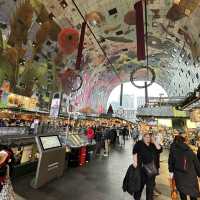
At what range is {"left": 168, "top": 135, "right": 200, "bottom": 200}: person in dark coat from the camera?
2.95 meters

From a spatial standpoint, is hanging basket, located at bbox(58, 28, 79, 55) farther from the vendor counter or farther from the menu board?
the menu board

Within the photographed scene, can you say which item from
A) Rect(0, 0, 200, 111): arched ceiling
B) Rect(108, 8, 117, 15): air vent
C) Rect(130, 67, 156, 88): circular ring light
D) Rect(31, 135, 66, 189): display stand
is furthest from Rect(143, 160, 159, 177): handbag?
Rect(108, 8, 117, 15): air vent

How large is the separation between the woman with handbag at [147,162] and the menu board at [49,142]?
2.34 meters

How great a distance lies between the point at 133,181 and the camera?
326cm

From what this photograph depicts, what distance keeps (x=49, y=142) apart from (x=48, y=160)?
1.58 feet

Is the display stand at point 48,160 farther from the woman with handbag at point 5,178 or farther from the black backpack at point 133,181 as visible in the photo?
the black backpack at point 133,181

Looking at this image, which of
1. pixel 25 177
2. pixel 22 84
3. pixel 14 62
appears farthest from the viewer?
pixel 22 84

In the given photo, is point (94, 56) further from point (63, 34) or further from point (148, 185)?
point (148, 185)

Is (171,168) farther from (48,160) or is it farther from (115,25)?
(115,25)

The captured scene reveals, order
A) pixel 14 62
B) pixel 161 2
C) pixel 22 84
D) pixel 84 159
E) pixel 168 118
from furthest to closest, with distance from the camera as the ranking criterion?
pixel 168 118, pixel 22 84, pixel 14 62, pixel 161 2, pixel 84 159

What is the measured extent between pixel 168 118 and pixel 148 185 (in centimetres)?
1649

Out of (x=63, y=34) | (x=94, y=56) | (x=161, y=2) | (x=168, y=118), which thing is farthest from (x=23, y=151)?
(x=94, y=56)

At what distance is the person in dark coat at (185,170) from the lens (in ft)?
9.67

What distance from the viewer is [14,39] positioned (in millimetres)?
13398
